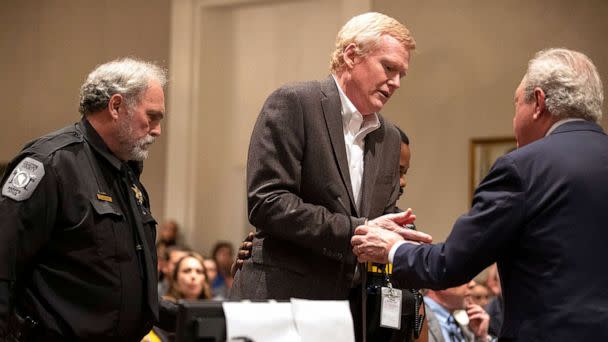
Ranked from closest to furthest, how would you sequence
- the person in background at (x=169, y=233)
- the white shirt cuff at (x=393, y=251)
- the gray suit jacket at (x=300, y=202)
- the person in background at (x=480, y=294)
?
1. the white shirt cuff at (x=393, y=251)
2. the gray suit jacket at (x=300, y=202)
3. the person in background at (x=480, y=294)
4. the person in background at (x=169, y=233)

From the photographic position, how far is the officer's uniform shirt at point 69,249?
9.29 feet

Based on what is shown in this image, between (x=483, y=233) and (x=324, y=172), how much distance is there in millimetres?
762

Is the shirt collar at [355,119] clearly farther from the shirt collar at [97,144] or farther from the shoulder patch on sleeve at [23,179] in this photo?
the shoulder patch on sleeve at [23,179]

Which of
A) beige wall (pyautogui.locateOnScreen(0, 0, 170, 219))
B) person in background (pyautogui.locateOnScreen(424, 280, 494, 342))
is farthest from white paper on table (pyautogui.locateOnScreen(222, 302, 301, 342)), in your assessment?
beige wall (pyautogui.locateOnScreen(0, 0, 170, 219))

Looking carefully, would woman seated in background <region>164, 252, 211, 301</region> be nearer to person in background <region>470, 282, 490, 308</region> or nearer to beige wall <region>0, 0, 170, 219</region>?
person in background <region>470, 282, 490, 308</region>

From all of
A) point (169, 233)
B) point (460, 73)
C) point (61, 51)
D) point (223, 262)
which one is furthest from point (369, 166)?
point (61, 51)

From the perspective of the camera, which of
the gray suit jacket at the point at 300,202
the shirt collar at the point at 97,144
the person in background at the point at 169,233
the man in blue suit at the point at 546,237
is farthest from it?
the person in background at the point at 169,233

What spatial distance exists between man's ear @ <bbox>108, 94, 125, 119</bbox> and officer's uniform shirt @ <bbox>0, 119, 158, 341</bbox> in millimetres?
172

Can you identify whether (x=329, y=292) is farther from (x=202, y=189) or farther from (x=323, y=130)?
(x=202, y=189)

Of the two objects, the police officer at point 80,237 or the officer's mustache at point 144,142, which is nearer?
the police officer at point 80,237

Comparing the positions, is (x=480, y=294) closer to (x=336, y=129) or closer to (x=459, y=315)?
(x=459, y=315)

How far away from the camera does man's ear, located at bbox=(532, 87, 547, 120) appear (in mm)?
2724

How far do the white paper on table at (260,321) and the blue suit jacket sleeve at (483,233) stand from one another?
561mm

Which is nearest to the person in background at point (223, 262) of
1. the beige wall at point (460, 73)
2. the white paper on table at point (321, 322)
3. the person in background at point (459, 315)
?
the beige wall at point (460, 73)
